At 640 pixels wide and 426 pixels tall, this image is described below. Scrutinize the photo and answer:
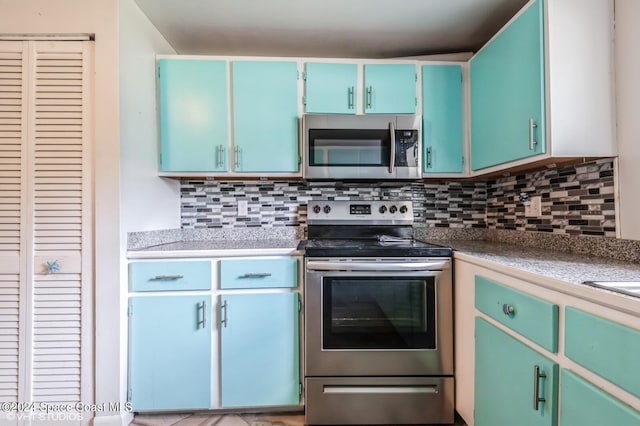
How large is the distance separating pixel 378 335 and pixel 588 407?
0.88m

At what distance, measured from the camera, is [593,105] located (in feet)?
4.01

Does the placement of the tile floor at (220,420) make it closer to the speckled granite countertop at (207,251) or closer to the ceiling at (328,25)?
the speckled granite countertop at (207,251)

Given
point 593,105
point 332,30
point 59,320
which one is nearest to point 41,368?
point 59,320

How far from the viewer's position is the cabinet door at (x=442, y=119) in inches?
72.6

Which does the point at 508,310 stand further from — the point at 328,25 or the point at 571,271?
the point at 328,25

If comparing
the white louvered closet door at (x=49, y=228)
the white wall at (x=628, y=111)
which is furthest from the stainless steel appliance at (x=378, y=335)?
the white louvered closet door at (x=49, y=228)

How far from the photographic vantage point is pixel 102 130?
1440mm

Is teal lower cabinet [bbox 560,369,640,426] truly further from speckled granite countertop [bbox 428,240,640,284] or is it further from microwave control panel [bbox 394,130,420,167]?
microwave control panel [bbox 394,130,420,167]

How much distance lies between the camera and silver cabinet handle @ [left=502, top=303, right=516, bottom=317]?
105 cm

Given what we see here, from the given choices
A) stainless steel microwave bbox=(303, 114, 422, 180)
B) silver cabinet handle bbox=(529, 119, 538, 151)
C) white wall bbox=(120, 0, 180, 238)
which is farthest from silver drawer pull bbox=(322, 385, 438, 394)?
white wall bbox=(120, 0, 180, 238)

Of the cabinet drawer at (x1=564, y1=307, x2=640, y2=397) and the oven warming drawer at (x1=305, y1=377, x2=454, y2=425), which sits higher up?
the cabinet drawer at (x1=564, y1=307, x2=640, y2=397)

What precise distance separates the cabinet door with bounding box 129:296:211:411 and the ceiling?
1.62 metres

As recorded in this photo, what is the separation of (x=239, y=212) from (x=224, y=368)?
1.00 m

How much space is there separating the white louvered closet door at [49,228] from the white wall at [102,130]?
53mm
